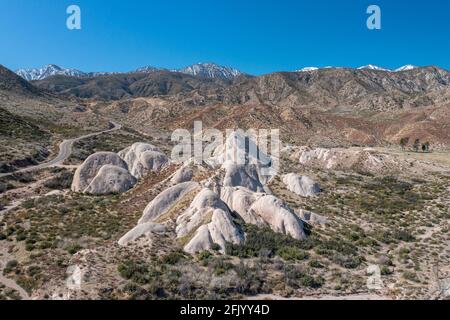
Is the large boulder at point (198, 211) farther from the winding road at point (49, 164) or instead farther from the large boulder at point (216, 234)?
the winding road at point (49, 164)

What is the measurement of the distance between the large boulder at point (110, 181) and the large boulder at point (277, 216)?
15.7 metres

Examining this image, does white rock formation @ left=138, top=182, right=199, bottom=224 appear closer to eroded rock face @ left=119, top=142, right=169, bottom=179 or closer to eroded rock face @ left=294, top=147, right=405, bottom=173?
eroded rock face @ left=119, top=142, right=169, bottom=179

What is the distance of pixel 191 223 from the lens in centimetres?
2853

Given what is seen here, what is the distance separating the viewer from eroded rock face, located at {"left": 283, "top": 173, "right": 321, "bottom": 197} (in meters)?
43.9

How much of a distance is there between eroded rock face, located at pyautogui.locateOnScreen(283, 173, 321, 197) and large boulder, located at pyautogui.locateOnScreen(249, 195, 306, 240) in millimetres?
12333

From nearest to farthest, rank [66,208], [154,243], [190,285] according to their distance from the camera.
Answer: [190,285] < [154,243] < [66,208]

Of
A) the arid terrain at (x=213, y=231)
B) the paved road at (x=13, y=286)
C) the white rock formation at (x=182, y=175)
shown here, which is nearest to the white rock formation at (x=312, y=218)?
the arid terrain at (x=213, y=231)

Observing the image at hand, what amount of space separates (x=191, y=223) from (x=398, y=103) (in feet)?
615

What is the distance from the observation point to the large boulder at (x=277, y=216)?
99.1 feet

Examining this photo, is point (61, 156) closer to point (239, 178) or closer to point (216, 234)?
point (239, 178)

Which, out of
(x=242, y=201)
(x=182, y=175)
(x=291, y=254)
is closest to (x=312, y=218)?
(x=242, y=201)

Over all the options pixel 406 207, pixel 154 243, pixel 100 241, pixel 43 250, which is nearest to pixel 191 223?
pixel 154 243

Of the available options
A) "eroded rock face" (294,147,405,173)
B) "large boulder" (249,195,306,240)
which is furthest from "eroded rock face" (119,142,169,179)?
"eroded rock face" (294,147,405,173)
